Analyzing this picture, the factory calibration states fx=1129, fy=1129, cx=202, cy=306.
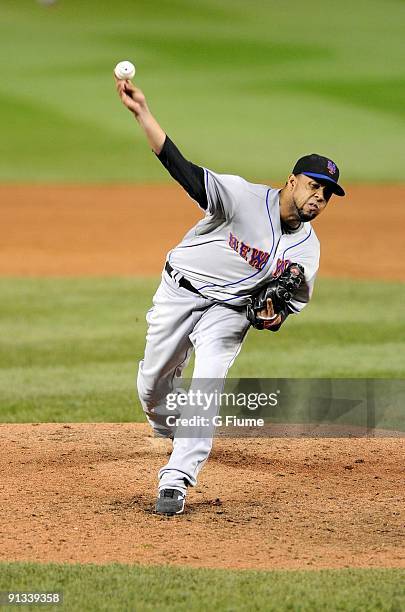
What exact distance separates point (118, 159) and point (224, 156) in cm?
210

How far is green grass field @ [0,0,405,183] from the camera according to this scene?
2220 centimetres

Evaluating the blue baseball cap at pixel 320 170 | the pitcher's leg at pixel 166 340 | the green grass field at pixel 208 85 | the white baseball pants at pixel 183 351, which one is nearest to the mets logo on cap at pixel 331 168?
the blue baseball cap at pixel 320 170

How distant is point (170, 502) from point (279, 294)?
113 cm

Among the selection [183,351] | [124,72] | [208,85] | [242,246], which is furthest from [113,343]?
[208,85]

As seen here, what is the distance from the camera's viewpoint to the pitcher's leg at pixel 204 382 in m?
5.47

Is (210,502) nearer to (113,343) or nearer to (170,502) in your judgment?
(170,502)

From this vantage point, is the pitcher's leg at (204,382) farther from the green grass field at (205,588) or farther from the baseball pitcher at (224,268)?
the green grass field at (205,588)

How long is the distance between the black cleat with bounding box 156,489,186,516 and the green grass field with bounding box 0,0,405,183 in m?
15.4

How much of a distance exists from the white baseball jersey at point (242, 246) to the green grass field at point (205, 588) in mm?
1639

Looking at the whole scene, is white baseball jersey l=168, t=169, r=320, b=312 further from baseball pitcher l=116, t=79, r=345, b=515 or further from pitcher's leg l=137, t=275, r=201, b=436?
pitcher's leg l=137, t=275, r=201, b=436

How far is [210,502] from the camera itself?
18.9ft

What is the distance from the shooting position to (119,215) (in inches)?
672

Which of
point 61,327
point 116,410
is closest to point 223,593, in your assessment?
point 116,410

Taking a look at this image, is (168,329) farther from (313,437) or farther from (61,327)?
(61,327)
